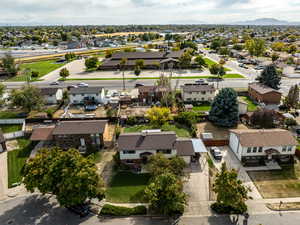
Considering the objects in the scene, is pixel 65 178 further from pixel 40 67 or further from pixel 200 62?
pixel 40 67

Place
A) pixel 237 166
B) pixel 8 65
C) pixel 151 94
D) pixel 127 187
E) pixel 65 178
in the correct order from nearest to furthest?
pixel 65 178
pixel 127 187
pixel 237 166
pixel 151 94
pixel 8 65

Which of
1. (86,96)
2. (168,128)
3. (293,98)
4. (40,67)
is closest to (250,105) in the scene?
(293,98)

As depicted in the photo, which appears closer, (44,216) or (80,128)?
(44,216)

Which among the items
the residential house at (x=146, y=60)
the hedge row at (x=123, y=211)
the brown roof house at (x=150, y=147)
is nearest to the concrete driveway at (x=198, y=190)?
the brown roof house at (x=150, y=147)

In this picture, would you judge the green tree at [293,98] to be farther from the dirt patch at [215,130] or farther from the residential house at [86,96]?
the residential house at [86,96]

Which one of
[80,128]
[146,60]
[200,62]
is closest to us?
[80,128]

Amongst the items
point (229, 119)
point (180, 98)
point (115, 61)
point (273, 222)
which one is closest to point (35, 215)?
point (273, 222)

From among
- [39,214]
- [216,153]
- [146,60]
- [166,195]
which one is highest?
[146,60]

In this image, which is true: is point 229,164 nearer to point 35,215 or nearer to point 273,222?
point 273,222
